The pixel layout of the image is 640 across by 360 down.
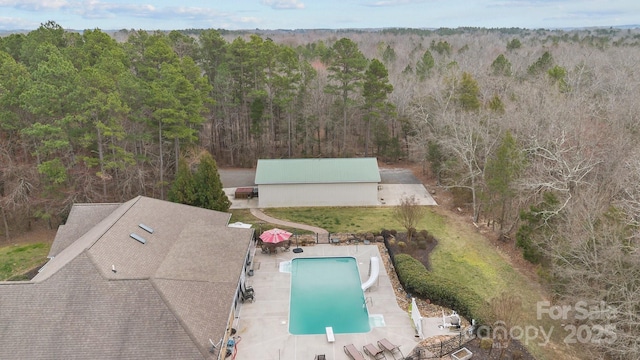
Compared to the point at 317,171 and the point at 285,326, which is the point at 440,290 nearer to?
the point at 285,326

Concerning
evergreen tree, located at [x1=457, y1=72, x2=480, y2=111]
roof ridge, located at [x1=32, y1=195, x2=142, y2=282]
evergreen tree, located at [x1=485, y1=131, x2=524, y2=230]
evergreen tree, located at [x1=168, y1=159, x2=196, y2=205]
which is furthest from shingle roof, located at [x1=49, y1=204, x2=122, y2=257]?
evergreen tree, located at [x1=457, y1=72, x2=480, y2=111]

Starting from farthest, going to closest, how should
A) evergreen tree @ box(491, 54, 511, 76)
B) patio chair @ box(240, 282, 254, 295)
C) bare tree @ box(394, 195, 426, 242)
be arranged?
evergreen tree @ box(491, 54, 511, 76) < bare tree @ box(394, 195, 426, 242) < patio chair @ box(240, 282, 254, 295)

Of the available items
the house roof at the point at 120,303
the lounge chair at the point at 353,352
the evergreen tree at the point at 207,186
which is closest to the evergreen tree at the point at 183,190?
the evergreen tree at the point at 207,186

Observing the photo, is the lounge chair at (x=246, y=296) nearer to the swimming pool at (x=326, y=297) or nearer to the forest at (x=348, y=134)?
the swimming pool at (x=326, y=297)

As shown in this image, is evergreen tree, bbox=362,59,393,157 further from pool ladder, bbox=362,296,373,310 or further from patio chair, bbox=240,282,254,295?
patio chair, bbox=240,282,254,295

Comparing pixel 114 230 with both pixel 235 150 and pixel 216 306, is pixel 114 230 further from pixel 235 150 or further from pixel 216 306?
pixel 235 150

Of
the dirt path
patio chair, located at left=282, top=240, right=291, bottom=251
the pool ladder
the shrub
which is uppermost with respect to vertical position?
the dirt path
